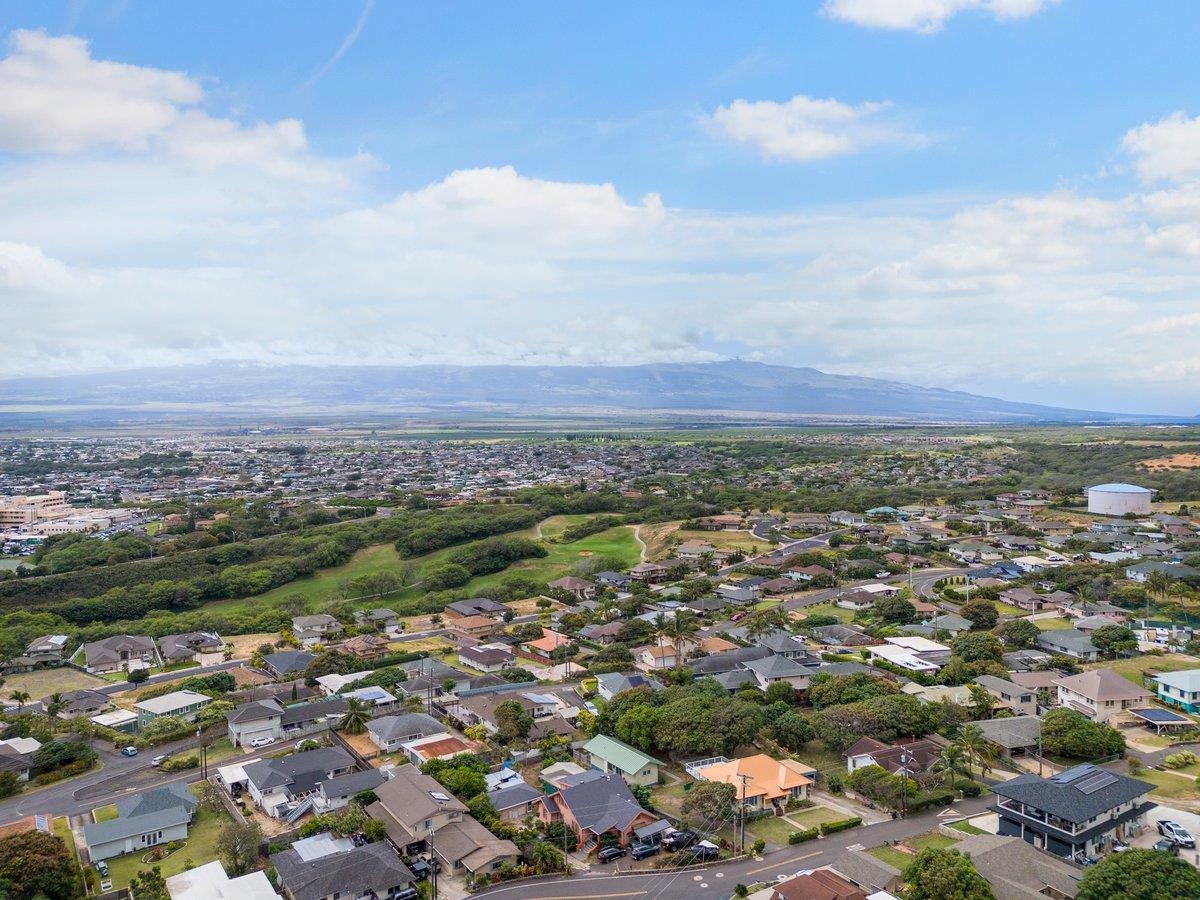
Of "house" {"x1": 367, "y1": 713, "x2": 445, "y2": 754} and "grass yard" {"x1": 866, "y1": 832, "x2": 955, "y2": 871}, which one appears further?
"house" {"x1": 367, "y1": 713, "x2": 445, "y2": 754}

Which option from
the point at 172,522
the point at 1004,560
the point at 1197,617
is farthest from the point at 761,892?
the point at 172,522

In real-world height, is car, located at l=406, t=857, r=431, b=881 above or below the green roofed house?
below

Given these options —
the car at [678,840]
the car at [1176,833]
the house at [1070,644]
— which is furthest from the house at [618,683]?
the house at [1070,644]

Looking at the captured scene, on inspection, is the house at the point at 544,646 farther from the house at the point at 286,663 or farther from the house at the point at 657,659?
the house at the point at 286,663

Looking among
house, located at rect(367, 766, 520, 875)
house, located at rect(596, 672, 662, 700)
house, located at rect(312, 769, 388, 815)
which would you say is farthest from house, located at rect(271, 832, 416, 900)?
house, located at rect(596, 672, 662, 700)

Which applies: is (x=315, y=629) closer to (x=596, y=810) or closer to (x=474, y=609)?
(x=474, y=609)

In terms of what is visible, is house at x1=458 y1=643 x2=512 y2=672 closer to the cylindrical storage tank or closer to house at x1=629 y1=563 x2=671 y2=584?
house at x1=629 y1=563 x2=671 y2=584

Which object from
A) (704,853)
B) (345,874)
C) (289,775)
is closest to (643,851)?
(704,853)
